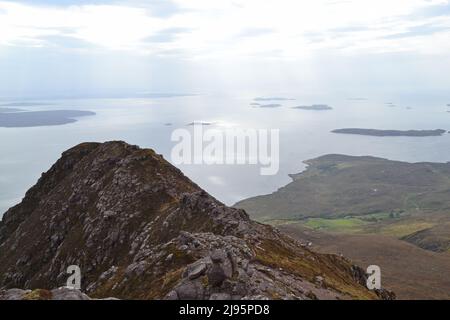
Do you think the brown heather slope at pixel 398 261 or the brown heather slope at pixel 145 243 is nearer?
the brown heather slope at pixel 145 243

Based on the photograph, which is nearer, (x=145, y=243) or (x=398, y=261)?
(x=145, y=243)

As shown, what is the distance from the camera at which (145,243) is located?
58.3 m

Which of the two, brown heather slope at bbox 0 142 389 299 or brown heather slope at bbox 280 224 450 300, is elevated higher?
brown heather slope at bbox 0 142 389 299

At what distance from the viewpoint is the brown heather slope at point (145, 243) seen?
32.5m

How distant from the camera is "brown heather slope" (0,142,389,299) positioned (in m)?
32.5

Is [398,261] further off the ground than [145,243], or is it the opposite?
[145,243]

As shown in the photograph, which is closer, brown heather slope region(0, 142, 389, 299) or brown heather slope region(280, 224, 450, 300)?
brown heather slope region(0, 142, 389, 299)

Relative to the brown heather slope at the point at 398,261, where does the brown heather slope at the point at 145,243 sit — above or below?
above

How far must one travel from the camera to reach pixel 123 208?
68375mm
